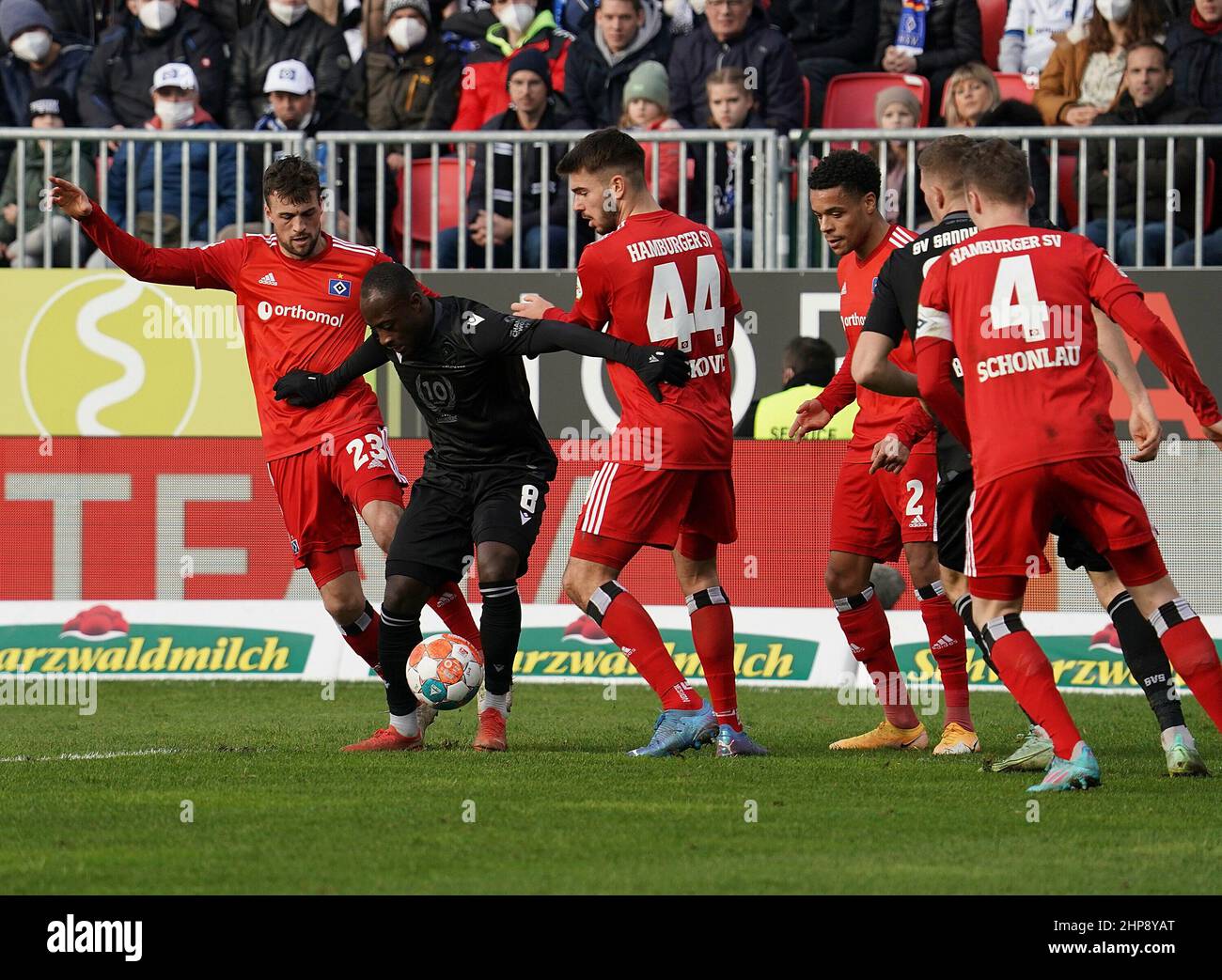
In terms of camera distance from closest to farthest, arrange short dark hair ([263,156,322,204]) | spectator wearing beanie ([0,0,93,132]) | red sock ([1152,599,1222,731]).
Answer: red sock ([1152,599,1222,731])
short dark hair ([263,156,322,204])
spectator wearing beanie ([0,0,93,132])

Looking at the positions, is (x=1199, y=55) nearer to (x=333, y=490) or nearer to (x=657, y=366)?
(x=333, y=490)

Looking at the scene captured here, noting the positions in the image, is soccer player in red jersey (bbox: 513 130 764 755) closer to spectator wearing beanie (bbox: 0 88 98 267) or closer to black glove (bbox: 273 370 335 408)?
black glove (bbox: 273 370 335 408)

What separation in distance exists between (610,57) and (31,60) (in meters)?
5.26

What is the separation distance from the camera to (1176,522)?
12602mm

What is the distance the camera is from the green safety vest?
13023 mm

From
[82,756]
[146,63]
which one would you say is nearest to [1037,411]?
[82,756]

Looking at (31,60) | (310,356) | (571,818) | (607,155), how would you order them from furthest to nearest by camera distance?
(31,60) → (310,356) → (607,155) → (571,818)

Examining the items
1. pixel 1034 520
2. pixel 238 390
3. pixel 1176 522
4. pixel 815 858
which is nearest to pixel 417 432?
pixel 238 390

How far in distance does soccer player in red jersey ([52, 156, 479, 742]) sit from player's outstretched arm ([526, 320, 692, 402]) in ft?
5.28

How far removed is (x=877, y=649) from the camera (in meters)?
9.23

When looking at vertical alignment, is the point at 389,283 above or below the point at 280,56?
below

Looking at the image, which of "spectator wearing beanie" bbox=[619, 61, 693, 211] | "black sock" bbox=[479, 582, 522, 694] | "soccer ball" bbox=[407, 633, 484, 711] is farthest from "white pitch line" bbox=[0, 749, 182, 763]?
"spectator wearing beanie" bbox=[619, 61, 693, 211]
